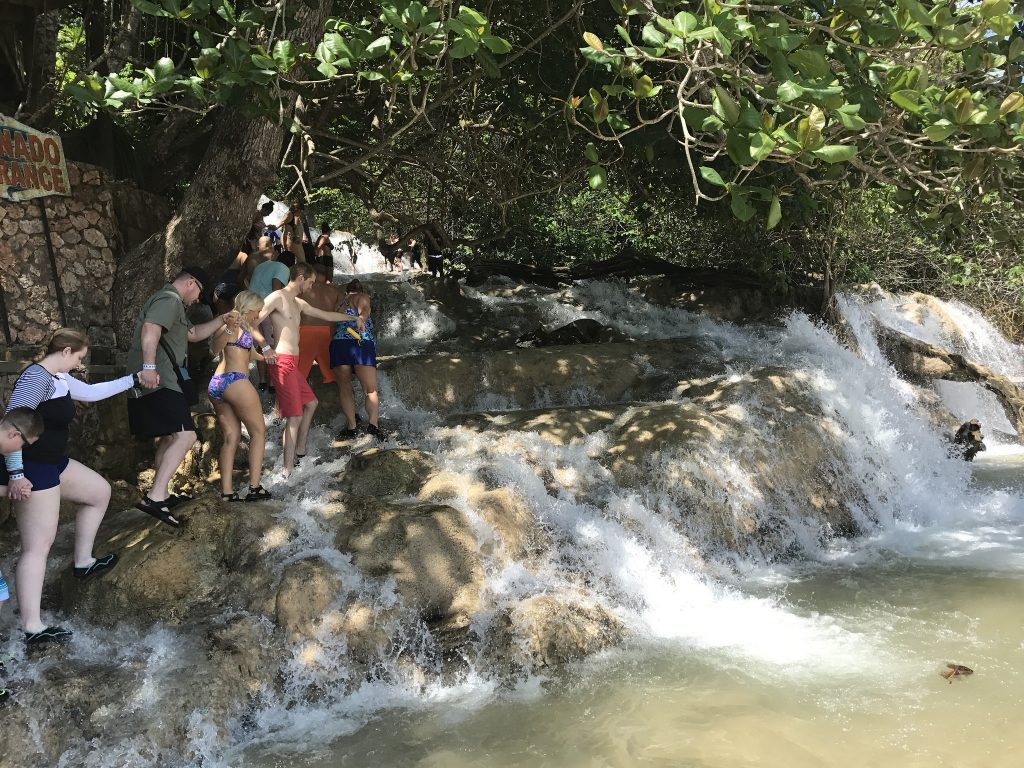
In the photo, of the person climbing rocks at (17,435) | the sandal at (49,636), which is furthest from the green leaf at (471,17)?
the sandal at (49,636)

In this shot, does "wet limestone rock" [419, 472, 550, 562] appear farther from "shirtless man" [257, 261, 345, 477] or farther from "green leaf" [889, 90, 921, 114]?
"green leaf" [889, 90, 921, 114]

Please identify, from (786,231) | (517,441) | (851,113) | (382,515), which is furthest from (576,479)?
(786,231)

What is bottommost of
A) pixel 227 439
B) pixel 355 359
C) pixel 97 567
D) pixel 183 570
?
pixel 183 570

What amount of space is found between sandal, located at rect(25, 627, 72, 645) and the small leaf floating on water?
16.7 ft

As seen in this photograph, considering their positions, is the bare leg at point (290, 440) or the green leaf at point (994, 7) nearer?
the green leaf at point (994, 7)

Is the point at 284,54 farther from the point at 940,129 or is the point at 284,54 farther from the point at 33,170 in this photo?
the point at 940,129

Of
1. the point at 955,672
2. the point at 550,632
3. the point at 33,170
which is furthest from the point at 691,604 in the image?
the point at 33,170

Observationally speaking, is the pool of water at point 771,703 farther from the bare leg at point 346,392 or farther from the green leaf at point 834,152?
the bare leg at point 346,392

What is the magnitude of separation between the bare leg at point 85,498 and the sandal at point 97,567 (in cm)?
3

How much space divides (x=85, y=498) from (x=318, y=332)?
3.36 metres

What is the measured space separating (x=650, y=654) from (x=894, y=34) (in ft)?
12.9

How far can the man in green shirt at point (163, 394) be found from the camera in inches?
233

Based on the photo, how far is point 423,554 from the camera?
6012mm

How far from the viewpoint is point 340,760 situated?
4.47 metres
